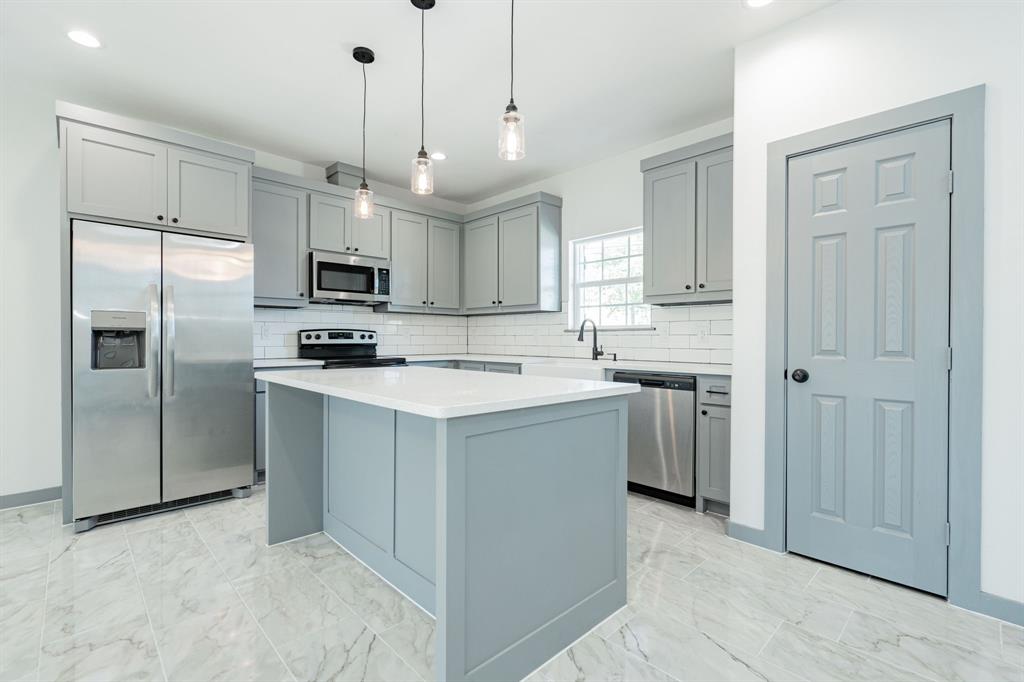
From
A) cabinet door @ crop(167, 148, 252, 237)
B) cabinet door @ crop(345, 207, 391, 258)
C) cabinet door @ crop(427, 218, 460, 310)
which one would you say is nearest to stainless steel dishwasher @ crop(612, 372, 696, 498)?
cabinet door @ crop(427, 218, 460, 310)

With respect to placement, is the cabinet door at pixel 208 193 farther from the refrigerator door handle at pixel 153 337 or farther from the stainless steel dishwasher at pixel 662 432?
the stainless steel dishwasher at pixel 662 432

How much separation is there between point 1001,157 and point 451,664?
9.03 ft

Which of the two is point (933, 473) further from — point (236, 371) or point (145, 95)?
point (145, 95)

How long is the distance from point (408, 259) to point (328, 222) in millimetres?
877

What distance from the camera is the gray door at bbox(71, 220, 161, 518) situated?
2.84 metres

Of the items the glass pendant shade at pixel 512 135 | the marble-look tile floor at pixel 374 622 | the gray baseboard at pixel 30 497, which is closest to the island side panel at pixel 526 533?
the marble-look tile floor at pixel 374 622

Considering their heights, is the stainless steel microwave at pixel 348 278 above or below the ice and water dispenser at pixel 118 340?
above

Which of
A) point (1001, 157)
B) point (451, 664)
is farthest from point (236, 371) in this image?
point (1001, 157)

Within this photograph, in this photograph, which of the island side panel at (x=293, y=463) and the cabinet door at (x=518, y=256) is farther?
the cabinet door at (x=518, y=256)

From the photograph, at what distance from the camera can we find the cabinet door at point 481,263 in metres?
5.03

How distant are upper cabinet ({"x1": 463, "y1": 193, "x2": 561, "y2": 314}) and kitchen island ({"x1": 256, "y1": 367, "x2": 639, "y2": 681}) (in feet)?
7.67

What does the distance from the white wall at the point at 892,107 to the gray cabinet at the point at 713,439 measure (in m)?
0.29

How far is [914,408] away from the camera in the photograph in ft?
7.00

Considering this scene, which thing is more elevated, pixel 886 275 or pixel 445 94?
pixel 445 94
